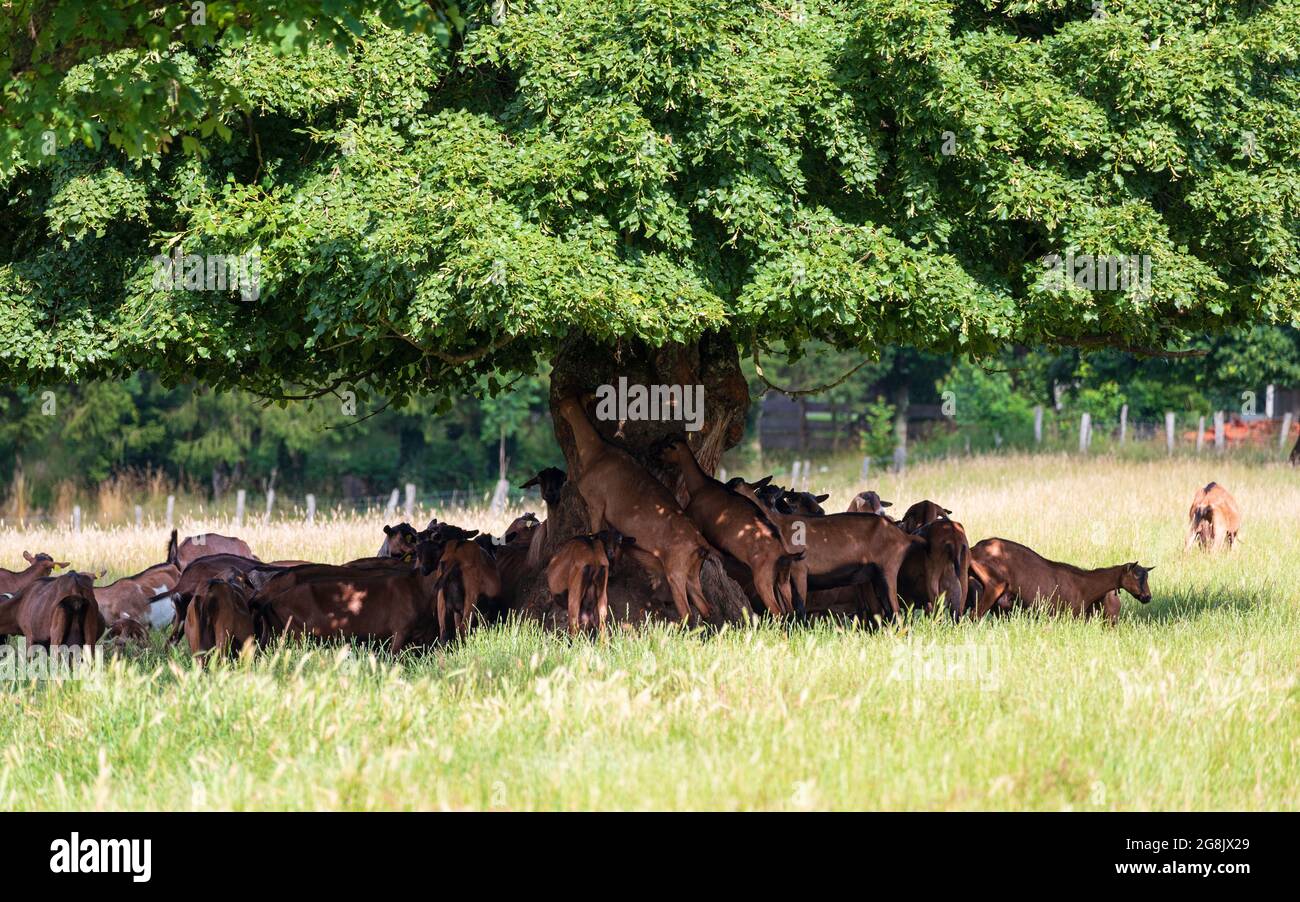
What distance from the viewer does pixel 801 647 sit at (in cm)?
1236

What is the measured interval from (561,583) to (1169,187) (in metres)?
6.99

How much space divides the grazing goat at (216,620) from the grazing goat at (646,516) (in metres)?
3.42

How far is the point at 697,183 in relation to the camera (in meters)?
13.2

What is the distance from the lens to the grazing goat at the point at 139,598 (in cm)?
1593

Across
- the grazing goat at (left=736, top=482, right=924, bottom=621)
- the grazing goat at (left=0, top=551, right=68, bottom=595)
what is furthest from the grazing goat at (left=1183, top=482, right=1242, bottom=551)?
the grazing goat at (left=0, top=551, right=68, bottom=595)

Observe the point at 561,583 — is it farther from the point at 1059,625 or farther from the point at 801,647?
the point at 1059,625

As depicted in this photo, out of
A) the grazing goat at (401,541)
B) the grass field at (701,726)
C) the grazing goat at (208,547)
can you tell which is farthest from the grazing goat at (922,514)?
the grazing goat at (208,547)

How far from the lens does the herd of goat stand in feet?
45.4

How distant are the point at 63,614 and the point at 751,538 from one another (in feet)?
21.2

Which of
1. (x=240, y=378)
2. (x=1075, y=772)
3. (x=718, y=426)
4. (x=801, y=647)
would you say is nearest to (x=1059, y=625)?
(x=801, y=647)

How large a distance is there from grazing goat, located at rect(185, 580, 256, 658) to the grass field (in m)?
0.56

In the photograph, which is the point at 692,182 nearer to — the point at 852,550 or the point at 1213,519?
the point at 852,550

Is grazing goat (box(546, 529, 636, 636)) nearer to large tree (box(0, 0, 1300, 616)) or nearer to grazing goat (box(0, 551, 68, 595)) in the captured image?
large tree (box(0, 0, 1300, 616))

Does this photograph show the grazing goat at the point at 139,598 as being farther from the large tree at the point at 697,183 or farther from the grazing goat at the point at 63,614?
the large tree at the point at 697,183
